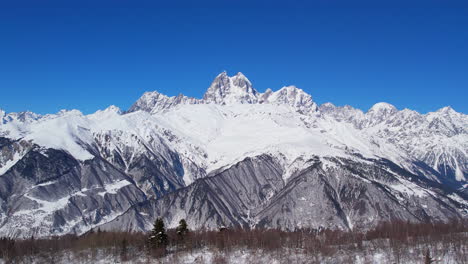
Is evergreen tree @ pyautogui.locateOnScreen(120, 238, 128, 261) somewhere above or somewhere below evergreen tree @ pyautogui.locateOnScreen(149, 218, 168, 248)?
below

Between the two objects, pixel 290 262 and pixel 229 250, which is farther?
pixel 229 250

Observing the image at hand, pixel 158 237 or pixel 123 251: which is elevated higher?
pixel 158 237

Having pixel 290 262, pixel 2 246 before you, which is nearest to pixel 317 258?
pixel 290 262

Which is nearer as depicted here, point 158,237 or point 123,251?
point 123,251

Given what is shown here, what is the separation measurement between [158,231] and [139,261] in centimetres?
1343

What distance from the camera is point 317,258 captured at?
7008 inches

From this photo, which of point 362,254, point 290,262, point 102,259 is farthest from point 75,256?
point 362,254

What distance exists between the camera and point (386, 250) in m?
189

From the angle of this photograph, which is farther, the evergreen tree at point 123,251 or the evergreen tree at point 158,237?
the evergreen tree at point 158,237

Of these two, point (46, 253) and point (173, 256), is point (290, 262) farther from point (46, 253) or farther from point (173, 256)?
point (46, 253)

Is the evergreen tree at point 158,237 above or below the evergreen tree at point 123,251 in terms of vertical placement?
above

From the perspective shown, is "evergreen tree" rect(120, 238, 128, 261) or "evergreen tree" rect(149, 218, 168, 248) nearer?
"evergreen tree" rect(120, 238, 128, 261)

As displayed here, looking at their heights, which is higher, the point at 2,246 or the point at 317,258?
the point at 2,246

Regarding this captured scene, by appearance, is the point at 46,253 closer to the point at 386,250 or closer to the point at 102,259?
the point at 102,259
